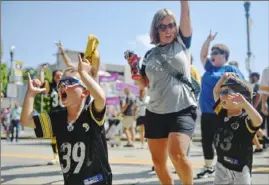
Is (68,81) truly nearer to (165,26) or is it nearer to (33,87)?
(33,87)

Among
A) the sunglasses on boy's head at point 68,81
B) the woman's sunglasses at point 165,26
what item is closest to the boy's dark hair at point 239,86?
the woman's sunglasses at point 165,26

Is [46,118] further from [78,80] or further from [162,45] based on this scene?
[162,45]

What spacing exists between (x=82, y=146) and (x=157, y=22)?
163cm

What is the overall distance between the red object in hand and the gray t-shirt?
175 millimetres

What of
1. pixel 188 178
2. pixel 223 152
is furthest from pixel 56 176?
pixel 223 152

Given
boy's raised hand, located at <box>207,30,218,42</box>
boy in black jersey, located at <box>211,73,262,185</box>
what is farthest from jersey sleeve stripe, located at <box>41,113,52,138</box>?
boy's raised hand, located at <box>207,30,218,42</box>

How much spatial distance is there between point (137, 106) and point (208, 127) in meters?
7.24

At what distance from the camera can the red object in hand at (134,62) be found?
3914mm

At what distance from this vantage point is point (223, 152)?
324cm

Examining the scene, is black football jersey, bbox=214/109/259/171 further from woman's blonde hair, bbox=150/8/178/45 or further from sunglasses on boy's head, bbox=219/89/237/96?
woman's blonde hair, bbox=150/8/178/45

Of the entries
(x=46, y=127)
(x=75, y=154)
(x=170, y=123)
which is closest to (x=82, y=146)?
(x=75, y=154)

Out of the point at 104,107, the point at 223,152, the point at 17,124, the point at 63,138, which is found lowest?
the point at 17,124

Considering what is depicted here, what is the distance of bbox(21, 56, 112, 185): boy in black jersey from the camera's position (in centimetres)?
270

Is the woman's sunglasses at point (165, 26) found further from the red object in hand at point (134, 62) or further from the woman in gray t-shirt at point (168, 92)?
the red object in hand at point (134, 62)
